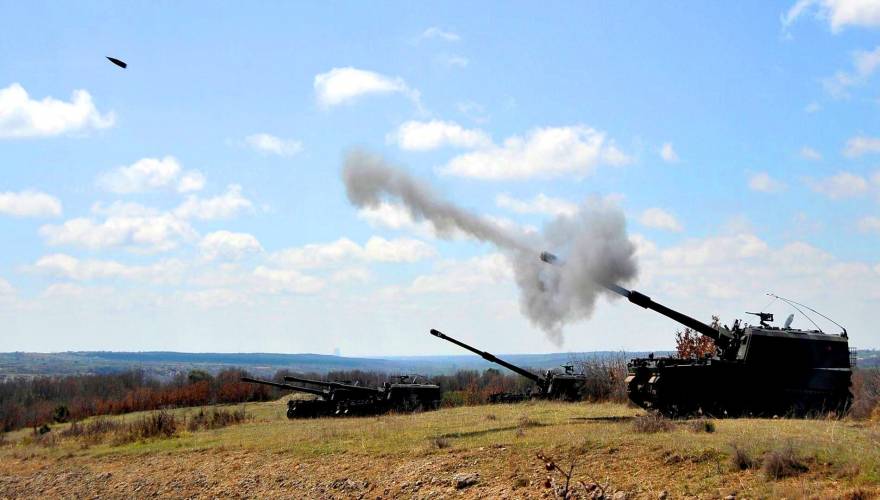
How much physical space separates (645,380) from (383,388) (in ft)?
55.0

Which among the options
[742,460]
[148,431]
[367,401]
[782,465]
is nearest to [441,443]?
[742,460]

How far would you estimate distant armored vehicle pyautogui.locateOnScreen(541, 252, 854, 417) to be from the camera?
84.0 feet

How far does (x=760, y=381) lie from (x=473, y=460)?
33.5 feet

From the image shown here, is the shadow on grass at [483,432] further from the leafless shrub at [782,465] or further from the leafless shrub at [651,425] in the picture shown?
the leafless shrub at [782,465]

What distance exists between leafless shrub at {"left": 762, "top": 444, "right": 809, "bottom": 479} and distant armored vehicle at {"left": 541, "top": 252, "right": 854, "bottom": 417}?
34.0ft

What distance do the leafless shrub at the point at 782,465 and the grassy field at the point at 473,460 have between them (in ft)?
0.16

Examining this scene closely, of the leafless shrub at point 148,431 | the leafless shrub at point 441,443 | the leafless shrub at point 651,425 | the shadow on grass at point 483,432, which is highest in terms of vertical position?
→ the leafless shrub at point 651,425

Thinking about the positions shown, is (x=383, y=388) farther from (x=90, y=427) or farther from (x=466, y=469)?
(x=466, y=469)

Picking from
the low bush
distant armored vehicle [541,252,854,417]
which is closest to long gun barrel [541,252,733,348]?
distant armored vehicle [541,252,854,417]

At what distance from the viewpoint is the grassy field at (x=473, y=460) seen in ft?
50.0

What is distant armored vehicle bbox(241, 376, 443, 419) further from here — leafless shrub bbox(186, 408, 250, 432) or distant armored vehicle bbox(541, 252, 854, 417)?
distant armored vehicle bbox(541, 252, 854, 417)

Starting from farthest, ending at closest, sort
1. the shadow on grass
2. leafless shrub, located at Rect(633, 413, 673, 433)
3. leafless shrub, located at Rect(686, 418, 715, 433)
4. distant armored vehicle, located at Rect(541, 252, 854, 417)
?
distant armored vehicle, located at Rect(541, 252, 854, 417) < the shadow on grass < leafless shrub, located at Rect(633, 413, 673, 433) < leafless shrub, located at Rect(686, 418, 715, 433)

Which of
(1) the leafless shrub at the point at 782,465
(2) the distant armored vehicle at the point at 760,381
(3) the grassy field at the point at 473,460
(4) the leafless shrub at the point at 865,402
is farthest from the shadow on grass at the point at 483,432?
(1) the leafless shrub at the point at 782,465

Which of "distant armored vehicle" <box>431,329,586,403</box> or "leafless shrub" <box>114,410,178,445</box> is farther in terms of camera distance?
"distant armored vehicle" <box>431,329,586,403</box>
